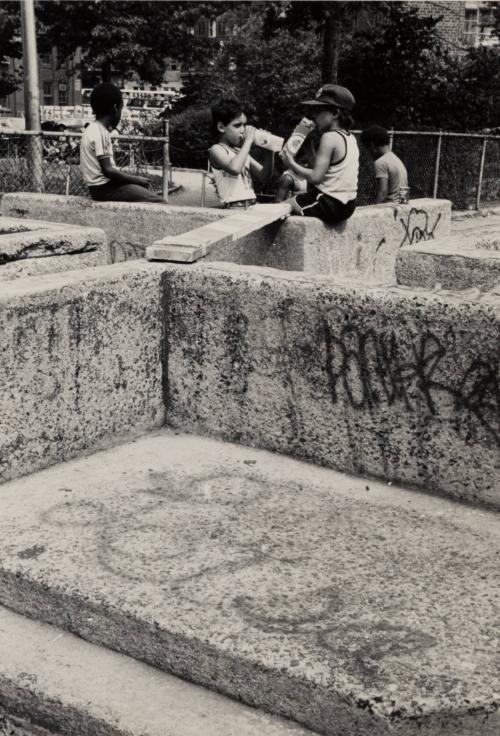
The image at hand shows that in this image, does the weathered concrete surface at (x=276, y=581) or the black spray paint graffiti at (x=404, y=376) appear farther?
the black spray paint graffiti at (x=404, y=376)

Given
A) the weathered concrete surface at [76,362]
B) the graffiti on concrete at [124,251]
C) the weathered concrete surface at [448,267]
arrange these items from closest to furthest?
the weathered concrete surface at [76,362] < the weathered concrete surface at [448,267] < the graffiti on concrete at [124,251]

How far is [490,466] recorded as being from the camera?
3.36 metres

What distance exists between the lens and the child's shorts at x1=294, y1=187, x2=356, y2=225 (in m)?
6.75

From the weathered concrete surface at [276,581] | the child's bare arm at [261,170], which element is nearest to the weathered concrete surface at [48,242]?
the weathered concrete surface at [276,581]

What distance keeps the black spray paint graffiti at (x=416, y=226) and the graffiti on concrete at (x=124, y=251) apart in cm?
214

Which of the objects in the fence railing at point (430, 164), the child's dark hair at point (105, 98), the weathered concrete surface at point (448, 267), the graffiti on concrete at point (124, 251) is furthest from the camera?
the fence railing at point (430, 164)

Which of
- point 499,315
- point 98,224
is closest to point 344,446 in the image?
point 499,315

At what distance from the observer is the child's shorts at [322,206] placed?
6.75 m

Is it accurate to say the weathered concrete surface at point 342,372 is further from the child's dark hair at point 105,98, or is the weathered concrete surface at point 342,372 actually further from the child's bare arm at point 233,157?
the child's dark hair at point 105,98

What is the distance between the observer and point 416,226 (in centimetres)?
805

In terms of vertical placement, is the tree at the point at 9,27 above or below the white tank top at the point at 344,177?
above

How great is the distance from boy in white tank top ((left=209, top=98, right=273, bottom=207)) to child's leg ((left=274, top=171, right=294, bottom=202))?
0.25 meters

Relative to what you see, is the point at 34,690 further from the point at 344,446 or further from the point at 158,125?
the point at 158,125

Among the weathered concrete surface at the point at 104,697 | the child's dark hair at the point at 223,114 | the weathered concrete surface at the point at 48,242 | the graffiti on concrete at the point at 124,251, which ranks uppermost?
the child's dark hair at the point at 223,114
